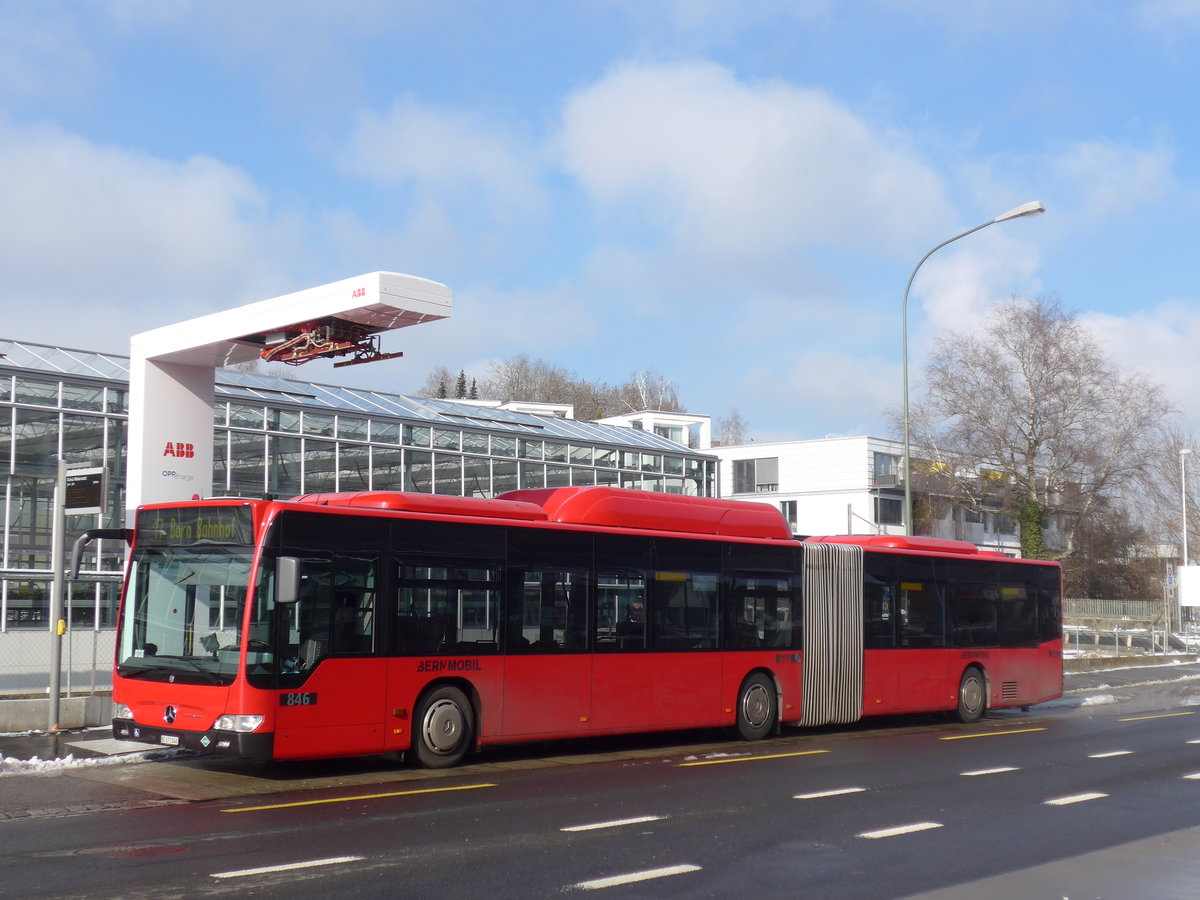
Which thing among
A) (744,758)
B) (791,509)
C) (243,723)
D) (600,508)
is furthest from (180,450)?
(791,509)

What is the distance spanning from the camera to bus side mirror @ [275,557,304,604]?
38.2 feet

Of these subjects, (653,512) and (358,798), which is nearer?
(358,798)

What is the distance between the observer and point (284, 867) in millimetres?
8062

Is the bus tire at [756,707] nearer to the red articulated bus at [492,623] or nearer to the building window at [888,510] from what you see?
the red articulated bus at [492,623]

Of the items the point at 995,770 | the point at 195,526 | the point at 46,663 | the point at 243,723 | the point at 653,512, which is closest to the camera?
the point at 243,723

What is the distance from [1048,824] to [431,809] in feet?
17.0

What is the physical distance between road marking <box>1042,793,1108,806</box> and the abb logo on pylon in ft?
37.6

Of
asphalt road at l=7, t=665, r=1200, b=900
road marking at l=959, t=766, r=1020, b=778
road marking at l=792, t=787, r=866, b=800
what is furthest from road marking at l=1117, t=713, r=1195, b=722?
road marking at l=792, t=787, r=866, b=800

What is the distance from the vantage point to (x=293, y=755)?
1184cm

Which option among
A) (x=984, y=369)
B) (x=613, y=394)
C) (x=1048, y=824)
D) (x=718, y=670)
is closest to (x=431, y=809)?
(x=1048, y=824)

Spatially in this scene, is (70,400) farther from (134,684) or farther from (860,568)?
(860,568)

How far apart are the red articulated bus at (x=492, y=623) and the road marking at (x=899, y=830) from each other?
5128mm

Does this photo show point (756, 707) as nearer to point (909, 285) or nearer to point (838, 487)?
point (909, 285)

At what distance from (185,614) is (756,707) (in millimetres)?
8139
